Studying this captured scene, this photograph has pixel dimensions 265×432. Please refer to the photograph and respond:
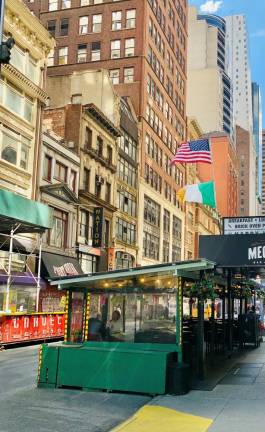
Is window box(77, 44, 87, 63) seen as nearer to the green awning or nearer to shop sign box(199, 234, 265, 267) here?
the green awning

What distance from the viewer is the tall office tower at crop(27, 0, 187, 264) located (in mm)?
60500

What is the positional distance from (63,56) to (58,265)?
36.6 meters

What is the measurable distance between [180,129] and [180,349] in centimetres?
6871

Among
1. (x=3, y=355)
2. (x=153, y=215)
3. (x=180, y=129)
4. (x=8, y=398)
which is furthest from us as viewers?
(x=180, y=129)

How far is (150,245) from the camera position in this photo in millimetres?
60906

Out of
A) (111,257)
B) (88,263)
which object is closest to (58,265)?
(88,263)

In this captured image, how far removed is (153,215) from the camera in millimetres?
62531

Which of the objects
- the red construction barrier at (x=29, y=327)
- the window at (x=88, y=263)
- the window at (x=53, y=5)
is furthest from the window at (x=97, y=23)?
the red construction barrier at (x=29, y=327)

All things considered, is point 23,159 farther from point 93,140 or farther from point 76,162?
point 93,140

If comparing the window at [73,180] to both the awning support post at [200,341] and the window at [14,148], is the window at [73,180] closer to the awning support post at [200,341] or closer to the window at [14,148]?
the window at [14,148]

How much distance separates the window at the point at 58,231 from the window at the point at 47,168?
8.41ft

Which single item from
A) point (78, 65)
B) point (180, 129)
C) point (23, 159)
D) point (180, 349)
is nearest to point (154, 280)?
point (180, 349)

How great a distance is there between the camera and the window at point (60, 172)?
132ft

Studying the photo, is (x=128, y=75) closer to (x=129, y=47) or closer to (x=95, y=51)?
(x=129, y=47)
